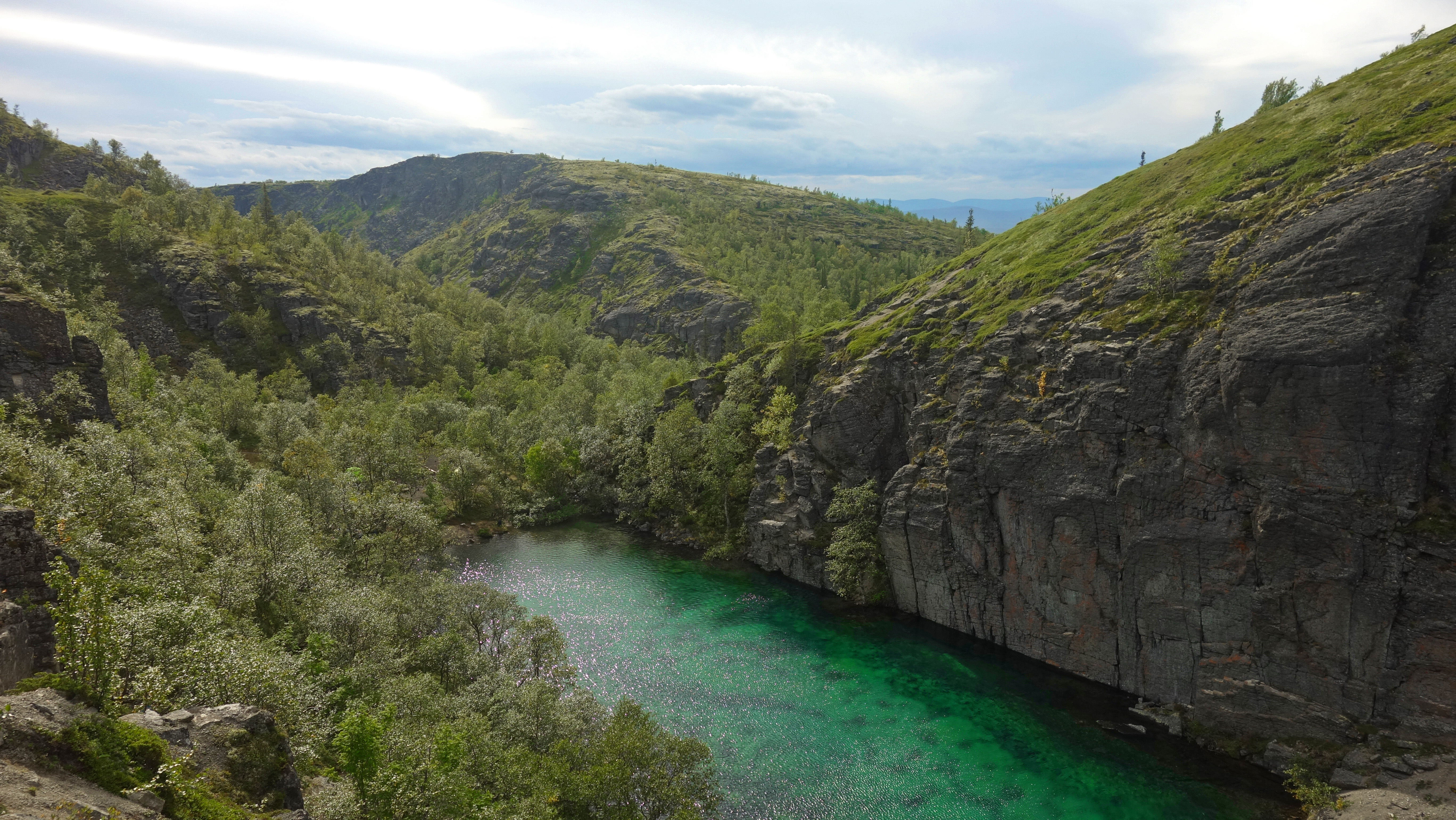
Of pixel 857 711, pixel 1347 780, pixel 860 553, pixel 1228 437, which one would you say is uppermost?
pixel 1228 437

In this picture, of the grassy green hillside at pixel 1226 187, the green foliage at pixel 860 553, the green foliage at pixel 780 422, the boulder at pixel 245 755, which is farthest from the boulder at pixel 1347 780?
the boulder at pixel 245 755

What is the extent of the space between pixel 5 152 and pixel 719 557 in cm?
24723

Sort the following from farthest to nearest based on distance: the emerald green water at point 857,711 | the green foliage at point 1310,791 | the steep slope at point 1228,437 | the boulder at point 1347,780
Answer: the emerald green water at point 857,711 < the steep slope at point 1228,437 < the boulder at point 1347,780 < the green foliage at point 1310,791

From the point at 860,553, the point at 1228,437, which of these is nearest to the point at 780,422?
the point at 860,553

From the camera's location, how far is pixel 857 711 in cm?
5272

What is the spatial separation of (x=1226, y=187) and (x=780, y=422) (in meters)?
54.8

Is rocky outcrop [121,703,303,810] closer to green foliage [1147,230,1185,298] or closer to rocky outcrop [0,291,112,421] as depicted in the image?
rocky outcrop [0,291,112,421]

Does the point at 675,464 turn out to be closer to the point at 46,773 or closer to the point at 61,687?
the point at 61,687

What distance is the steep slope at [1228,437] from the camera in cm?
4066

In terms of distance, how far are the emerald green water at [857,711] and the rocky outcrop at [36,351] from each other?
44317 mm

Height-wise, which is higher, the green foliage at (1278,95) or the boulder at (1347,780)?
the green foliage at (1278,95)

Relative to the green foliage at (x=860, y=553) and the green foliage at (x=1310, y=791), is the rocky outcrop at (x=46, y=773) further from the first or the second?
the green foliage at (x=860, y=553)

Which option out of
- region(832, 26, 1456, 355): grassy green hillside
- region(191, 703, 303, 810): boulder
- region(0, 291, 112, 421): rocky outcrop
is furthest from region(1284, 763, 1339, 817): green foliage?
region(0, 291, 112, 421): rocky outcrop

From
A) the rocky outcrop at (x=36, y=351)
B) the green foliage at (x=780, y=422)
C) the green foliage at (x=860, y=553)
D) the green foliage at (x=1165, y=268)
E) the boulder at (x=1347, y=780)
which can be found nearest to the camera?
the boulder at (x=1347, y=780)
